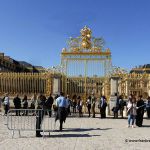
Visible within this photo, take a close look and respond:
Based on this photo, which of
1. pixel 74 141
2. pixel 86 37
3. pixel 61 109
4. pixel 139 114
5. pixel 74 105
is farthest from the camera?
pixel 86 37

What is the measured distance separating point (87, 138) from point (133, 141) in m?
1.55

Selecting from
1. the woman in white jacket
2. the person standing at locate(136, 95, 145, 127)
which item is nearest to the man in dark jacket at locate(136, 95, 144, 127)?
the person standing at locate(136, 95, 145, 127)

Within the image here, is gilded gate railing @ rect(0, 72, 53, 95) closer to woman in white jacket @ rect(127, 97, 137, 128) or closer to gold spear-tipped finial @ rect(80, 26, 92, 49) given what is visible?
gold spear-tipped finial @ rect(80, 26, 92, 49)

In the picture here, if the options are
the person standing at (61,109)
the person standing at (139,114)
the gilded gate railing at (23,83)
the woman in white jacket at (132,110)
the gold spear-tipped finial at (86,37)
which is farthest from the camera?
the gilded gate railing at (23,83)

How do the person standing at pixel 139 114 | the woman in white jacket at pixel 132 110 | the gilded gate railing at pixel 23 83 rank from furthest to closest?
the gilded gate railing at pixel 23 83
the person standing at pixel 139 114
the woman in white jacket at pixel 132 110

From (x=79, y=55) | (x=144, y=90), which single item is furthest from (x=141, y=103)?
(x=144, y=90)

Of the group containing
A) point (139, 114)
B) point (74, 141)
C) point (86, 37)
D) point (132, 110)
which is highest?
point (86, 37)

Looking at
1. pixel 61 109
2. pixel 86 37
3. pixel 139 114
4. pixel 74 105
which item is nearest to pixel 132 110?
pixel 139 114

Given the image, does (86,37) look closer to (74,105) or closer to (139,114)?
(74,105)

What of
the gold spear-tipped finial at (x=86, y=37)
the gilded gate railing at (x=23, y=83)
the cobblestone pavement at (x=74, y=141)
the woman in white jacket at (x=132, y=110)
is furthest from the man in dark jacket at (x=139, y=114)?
the gilded gate railing at (x=23, y=83)

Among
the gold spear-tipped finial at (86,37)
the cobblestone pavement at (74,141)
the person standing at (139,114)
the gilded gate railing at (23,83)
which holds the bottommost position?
the cobblestone pavement at (74,141)

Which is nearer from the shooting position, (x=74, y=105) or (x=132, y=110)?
(x=132, y=110)

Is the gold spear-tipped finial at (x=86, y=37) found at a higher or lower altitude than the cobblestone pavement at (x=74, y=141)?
higher

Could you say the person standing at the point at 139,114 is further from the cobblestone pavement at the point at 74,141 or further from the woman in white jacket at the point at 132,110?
the cobblestone pavement at the point at 74,141
